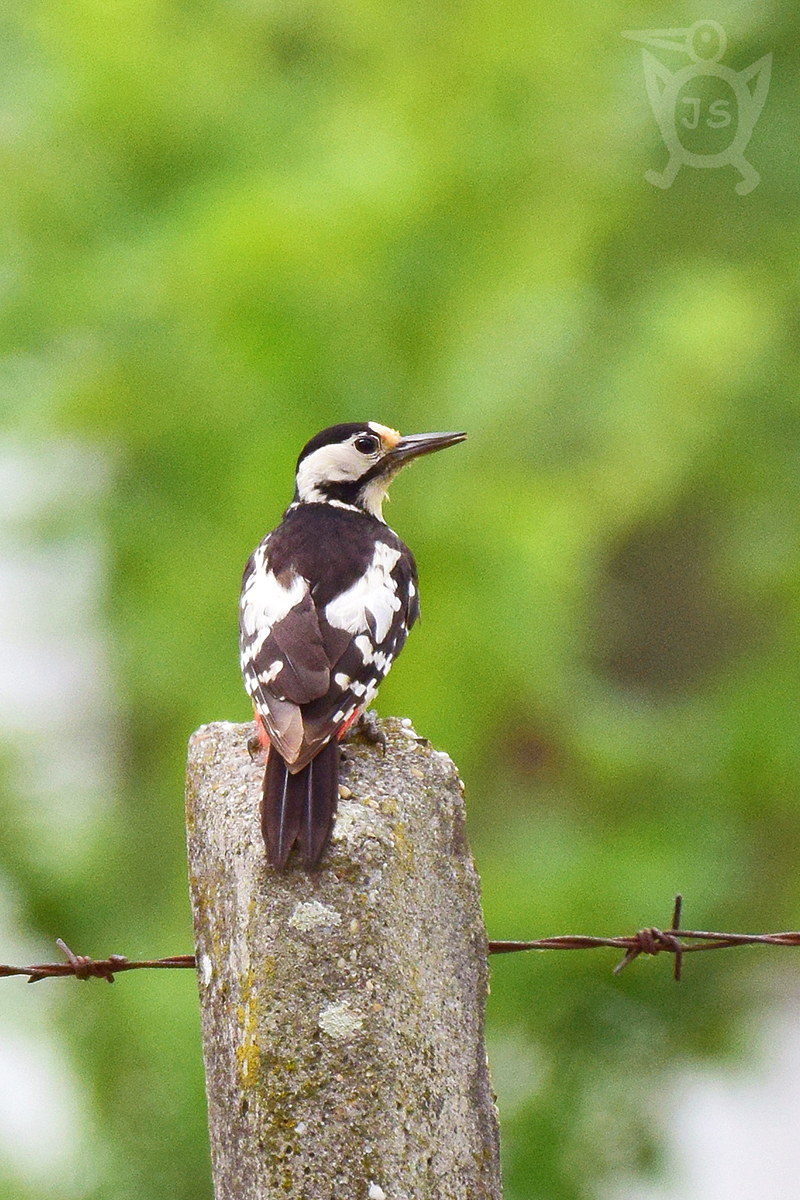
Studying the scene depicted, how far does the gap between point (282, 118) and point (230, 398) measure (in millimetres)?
1417

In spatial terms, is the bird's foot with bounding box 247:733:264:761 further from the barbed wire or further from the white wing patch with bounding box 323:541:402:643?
the white wing patch with bounding box 323:541:402:643

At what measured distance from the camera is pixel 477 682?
545cm

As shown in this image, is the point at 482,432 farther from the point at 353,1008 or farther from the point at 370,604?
the point at 353,1008

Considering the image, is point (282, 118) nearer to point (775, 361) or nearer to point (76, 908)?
point (775, 361)

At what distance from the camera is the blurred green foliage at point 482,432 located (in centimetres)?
553

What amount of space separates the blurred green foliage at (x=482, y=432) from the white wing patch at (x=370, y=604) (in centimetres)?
→ 191

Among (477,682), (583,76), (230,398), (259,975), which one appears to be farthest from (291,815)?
(583,76)

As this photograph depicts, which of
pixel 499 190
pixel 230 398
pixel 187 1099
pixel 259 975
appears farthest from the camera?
pixel 499 190

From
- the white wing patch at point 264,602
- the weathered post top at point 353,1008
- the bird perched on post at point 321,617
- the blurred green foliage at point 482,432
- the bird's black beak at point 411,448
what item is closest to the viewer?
the weathered post top at point 353,1008

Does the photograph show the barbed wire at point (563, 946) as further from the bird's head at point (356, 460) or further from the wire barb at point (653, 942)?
the bird's head at point (356, 460)

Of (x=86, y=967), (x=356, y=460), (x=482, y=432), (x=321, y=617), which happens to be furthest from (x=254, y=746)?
(x=482, y=432)
